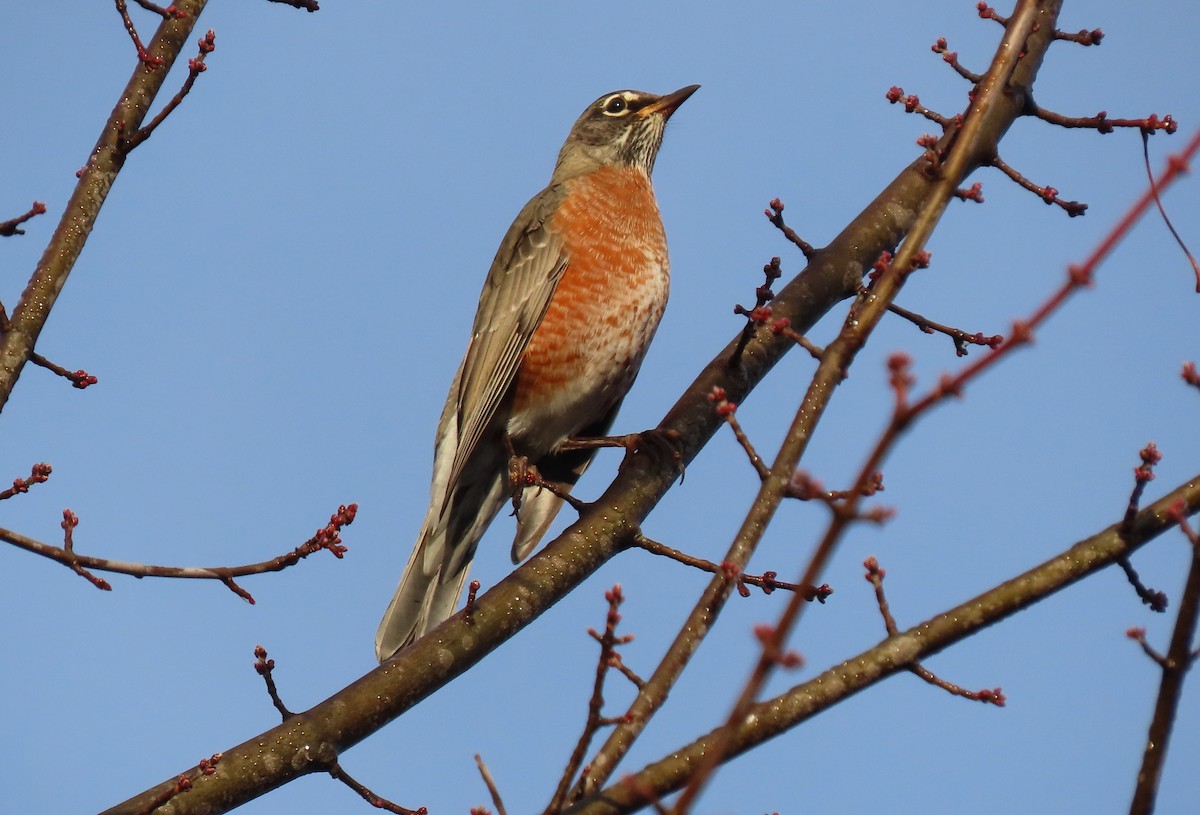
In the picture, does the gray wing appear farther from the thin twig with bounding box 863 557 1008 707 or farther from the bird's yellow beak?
the thin twig with bounding box 863 557 1008 707

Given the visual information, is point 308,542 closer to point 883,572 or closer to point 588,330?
point 883,572

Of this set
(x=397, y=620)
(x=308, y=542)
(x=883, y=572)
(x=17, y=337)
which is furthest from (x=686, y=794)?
(x=397, y=620)

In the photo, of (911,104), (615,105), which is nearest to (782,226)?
(911,104)

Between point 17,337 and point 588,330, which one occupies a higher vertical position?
point 588,330

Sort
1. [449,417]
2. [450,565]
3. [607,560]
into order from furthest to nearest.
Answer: [449,417], [450,565], [607,560]

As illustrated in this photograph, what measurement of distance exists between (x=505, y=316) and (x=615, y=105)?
2.74m

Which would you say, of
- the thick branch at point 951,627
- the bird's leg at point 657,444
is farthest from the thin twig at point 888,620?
the bird's leg at point 657,444

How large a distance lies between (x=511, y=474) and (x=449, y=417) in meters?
1.16

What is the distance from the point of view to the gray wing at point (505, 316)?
7.20m

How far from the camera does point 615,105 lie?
9625 mm

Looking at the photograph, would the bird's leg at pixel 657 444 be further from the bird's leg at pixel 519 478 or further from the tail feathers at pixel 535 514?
the tail feathers at pixel 535 514

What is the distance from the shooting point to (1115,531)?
12.1 feet

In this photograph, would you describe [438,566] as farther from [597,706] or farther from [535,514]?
[597,706]

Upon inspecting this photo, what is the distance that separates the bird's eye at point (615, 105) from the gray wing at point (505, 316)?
5.30 ft
